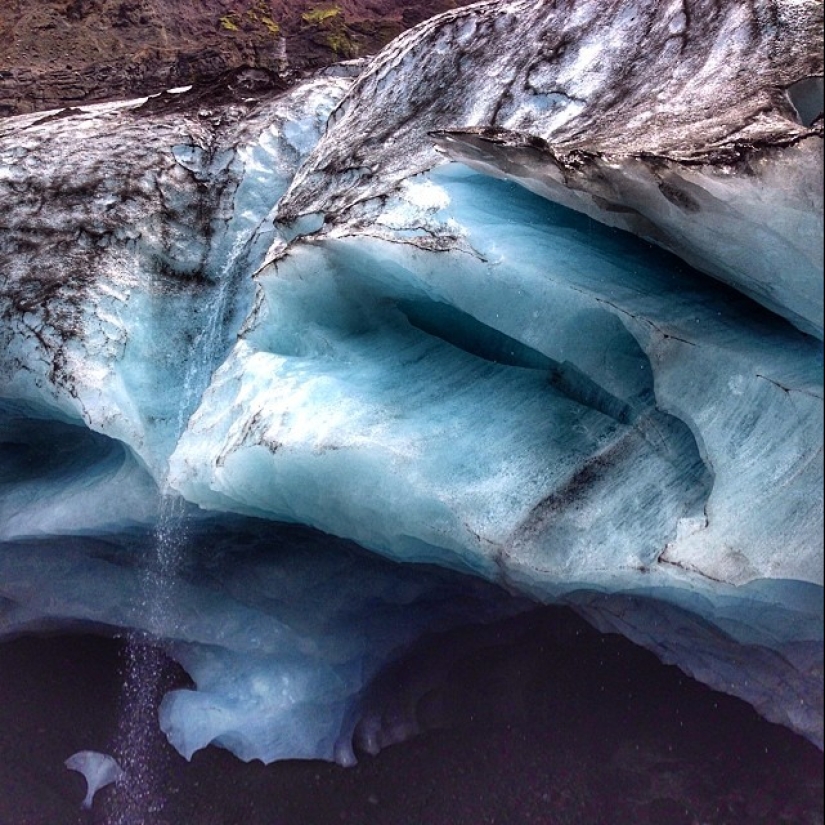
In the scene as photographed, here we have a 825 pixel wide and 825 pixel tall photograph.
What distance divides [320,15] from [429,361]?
116 inches

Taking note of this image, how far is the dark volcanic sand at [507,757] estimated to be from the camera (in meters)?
2.36

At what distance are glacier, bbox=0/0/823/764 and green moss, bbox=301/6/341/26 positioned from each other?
3.20 feet

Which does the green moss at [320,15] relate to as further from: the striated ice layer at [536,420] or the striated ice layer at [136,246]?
the striated ice layer at [536,420]

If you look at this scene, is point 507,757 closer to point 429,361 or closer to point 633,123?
point 429,361

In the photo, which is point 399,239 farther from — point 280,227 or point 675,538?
point 675,538

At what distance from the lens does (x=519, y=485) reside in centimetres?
229

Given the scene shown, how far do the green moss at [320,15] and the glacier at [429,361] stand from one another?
976 mm

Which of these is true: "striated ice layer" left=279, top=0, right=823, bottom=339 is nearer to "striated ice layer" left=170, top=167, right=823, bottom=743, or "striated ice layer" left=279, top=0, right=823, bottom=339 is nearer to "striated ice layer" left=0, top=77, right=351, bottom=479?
"striated ice layer" left=170, top=167, right=823, bottom=743

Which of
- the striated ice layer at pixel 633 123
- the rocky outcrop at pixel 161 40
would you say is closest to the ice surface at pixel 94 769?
the striated ice layer at pixel 633 123

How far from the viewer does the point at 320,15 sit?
4.77m

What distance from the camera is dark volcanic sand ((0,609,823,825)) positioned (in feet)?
7.73

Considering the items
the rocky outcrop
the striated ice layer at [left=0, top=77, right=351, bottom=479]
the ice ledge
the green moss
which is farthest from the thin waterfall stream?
the green moss

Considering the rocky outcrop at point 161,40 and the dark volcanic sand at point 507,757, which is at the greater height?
the rocky outcrop at point 161,40

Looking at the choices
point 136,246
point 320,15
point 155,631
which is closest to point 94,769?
point 155,631
